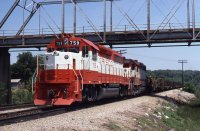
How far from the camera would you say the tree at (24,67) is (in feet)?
379

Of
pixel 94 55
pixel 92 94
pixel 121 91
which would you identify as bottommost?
pixel 121 91

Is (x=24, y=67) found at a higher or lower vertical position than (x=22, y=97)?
higher

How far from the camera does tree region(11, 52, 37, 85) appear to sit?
379 feet

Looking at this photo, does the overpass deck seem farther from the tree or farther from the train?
the tree

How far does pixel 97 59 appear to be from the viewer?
26781mm

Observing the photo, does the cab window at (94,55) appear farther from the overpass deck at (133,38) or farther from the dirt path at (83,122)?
the overpass deck at (133,38)

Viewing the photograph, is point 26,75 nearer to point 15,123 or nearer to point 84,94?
point 84,94

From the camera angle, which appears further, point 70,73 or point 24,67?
point 24,67

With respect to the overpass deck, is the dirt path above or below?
below

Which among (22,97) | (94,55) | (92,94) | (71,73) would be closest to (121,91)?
(92,94)

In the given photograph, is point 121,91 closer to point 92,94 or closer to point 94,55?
point 92,94

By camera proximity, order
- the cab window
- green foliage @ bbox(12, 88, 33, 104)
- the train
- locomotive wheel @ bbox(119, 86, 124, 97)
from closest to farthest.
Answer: the train
the cab window
locomotive wheel @ bbox(119, 86, 124, 97)
green foliage @ bbox(12, 88, 33, 104)

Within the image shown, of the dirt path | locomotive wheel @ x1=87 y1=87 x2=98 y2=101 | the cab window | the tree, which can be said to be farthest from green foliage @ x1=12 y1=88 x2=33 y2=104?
the tree

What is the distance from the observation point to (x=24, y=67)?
116188 mm
